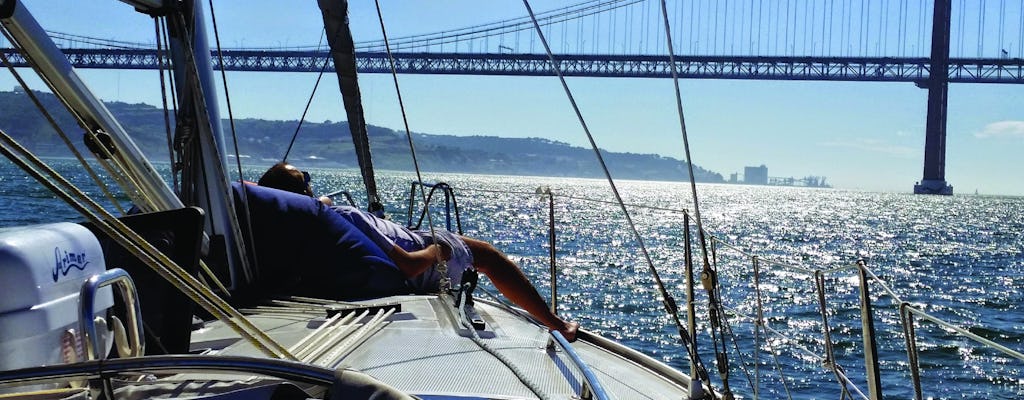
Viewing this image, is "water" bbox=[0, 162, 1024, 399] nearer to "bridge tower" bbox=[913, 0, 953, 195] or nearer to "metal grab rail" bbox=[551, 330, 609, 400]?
"metal grab rail" bbox=[551, 330, 609, 400]

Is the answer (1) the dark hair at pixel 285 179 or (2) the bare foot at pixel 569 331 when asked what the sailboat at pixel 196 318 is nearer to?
(2) the bare foot at pixel 569 331

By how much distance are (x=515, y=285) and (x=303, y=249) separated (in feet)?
2.12

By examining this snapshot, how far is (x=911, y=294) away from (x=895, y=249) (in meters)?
10.2

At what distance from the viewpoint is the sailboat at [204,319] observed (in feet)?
4.49

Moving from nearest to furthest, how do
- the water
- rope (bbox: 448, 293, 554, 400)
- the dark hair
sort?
rope (bbox: 448, 293, 554, 400) → the dark hair → the water

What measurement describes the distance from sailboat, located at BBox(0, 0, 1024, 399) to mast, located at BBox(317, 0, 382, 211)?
5.67 ft

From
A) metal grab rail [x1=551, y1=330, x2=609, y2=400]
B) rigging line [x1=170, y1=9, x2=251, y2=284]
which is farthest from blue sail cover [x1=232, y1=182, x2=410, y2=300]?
metal grab rail [x1=551, y1=330, x2=609, y2=400]

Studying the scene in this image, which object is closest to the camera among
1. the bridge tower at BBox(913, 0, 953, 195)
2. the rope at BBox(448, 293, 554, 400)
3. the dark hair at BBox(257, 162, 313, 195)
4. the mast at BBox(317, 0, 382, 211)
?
the rope at BBox(448, 293, 554, 400)

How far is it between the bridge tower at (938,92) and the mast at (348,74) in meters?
53.2

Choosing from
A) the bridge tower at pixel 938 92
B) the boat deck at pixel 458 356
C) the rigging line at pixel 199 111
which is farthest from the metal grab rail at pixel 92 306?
the bridge tower at pixel 938 92

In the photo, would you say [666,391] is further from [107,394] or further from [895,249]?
[895,249]

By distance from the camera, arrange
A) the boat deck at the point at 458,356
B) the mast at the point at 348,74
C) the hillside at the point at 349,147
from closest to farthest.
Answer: the boat deck at the point at 458,356
the mast at the point at 348,74
the hillside at the point at 349,147

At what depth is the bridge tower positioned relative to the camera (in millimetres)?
53719

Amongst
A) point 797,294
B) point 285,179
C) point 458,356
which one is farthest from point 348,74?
point 797,294
